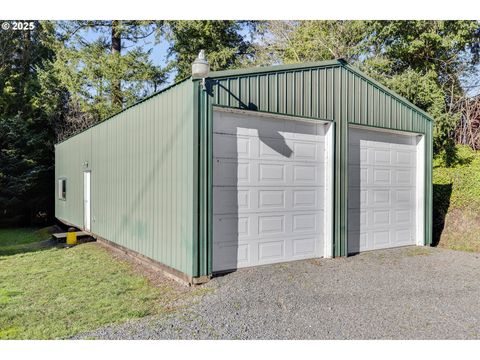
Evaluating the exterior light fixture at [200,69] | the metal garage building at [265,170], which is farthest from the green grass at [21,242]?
the exterior light fixture at [200,69]

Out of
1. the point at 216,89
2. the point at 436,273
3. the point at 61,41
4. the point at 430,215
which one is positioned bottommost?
the point at 436,273

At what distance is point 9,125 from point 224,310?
13.5m

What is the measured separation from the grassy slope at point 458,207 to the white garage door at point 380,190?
5.08 ft

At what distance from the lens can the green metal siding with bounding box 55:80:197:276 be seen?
5.00m

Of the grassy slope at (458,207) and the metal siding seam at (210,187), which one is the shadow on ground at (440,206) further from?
the metal siding seam at (210,187)

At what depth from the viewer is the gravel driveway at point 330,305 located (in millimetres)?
3398

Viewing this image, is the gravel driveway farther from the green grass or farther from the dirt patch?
the green grass

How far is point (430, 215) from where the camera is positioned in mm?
7980

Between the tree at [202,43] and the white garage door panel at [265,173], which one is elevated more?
the tree at [202,43]

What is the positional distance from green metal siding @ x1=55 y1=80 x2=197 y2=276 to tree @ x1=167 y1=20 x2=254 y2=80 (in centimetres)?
768

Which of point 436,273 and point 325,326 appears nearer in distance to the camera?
point 325,326

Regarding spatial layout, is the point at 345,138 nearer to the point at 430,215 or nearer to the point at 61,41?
the point at 430,215

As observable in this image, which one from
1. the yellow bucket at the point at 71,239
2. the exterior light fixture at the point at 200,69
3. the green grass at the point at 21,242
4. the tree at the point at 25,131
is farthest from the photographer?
the tree at the point at 25,131
